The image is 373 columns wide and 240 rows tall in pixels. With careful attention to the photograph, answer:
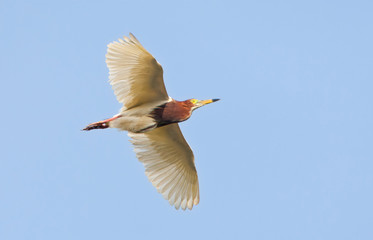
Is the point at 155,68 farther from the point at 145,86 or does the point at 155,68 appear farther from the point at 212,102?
the point at 212,102

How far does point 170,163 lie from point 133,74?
260cm

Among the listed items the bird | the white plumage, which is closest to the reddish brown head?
the bird

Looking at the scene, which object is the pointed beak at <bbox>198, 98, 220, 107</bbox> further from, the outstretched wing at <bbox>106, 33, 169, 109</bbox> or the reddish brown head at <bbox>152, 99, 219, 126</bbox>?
the outstretched wing at <bbox>106, 33, 169, 109</bbox>

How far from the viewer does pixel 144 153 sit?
566 inches

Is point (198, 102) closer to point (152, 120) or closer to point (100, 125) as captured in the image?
point (152, 120)

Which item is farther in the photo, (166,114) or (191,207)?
(191,207)

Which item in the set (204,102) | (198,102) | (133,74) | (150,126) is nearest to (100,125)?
(150,126)

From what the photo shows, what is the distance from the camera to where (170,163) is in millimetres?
14562

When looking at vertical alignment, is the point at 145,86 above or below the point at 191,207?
above

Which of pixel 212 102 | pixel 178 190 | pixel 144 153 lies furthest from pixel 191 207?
pixel 212 102

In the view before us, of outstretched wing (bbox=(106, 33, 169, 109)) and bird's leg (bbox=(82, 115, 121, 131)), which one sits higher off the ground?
outstretched wing (bbox=(106, 33, 169, 109))

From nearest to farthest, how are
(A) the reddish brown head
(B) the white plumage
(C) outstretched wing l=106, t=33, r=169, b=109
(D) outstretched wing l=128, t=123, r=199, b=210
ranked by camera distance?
(C) outstretched wing l=106, t=33, r=169, b=109 → (B) the white plumage → (A) the reddish brown head → (D) outstretched wing l=128, t=123, r=199, b=210

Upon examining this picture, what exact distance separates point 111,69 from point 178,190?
339cm

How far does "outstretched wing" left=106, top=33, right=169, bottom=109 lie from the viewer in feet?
41.9
